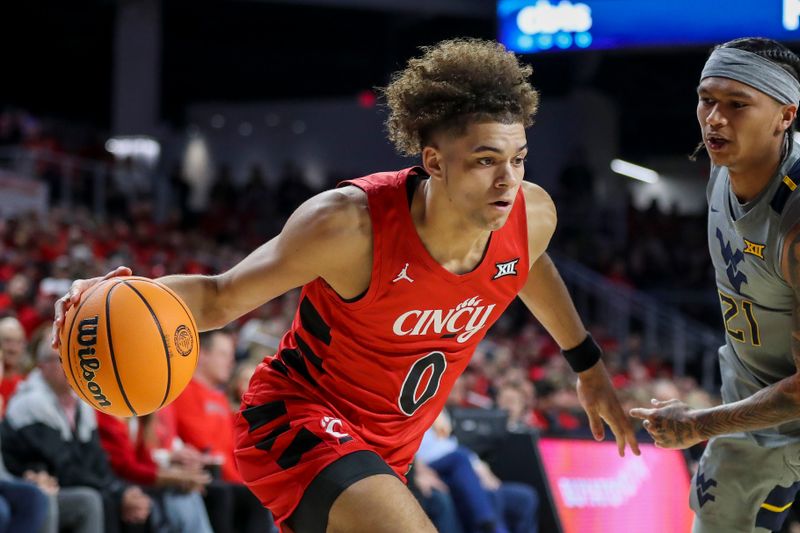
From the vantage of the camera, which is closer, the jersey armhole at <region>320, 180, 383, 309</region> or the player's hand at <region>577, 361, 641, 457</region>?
the jersey armhole at <region>320, 180, 383, 309</region>

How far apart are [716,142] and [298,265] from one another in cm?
136

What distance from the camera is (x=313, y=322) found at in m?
3.50

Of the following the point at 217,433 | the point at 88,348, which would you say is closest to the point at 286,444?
the point at 88,348

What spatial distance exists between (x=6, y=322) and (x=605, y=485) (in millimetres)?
4410

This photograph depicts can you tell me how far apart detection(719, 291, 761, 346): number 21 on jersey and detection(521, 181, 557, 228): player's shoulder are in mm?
652

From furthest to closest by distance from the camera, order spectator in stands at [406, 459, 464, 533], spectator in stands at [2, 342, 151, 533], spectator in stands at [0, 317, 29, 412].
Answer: spectator in stands at [406, 459, 464, 533] < spectator in stands at [0, 317, 29, 412] < spectator in stands at [2, 342, 151, 533]

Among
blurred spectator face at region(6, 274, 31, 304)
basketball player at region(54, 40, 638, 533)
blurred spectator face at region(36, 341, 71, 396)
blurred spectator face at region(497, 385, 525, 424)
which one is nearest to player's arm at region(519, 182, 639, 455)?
basketball player at region(54, 40, 638, 533)

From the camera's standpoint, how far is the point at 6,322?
6680 millimetres

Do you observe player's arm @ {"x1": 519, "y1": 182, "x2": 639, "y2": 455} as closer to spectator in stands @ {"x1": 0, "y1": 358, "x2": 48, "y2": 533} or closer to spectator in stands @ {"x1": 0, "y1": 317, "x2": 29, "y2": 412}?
spectator in stands @ {"x1": 0, "y1": 358, "x2": 48, "y2": 533}

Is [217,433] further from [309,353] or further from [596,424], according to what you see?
[309,353]

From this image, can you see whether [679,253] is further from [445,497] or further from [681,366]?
[445,497]

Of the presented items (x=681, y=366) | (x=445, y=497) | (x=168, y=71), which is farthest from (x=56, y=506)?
(x=168, y=71)

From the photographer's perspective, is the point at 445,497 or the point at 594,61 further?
the point at 594,61

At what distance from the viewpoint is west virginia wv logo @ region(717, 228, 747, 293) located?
356 cm
